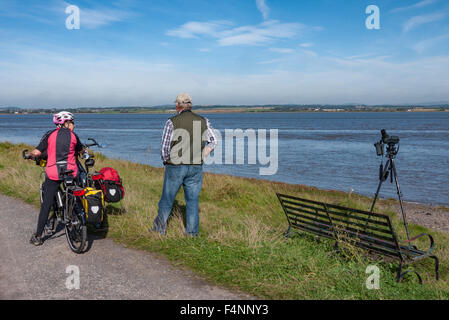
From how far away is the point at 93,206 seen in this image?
5.07 m

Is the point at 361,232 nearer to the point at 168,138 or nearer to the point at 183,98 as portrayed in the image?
the point at 168,138

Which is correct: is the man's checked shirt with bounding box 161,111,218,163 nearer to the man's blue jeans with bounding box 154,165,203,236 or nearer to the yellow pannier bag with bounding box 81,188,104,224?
the man's blue jeans with bounding box 154,165,203,236

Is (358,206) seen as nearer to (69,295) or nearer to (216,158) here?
(69,295)

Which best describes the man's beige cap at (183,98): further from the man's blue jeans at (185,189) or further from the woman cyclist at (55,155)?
the woman cyclist at (55,155)

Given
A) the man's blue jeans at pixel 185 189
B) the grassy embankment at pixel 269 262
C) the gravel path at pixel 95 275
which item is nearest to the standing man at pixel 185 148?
the man's blue jeans at pixel 185 189

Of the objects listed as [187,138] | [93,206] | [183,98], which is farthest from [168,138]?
[93,206]

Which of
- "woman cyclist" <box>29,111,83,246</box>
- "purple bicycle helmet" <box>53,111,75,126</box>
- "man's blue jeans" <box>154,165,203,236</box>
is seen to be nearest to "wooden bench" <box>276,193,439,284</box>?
"man's blue jeans" <box>154,165,203,236</box>

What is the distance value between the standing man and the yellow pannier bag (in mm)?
909

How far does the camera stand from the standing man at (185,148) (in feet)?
17.3

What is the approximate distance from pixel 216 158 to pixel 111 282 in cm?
2409

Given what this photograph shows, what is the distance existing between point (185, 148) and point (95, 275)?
1941 mm

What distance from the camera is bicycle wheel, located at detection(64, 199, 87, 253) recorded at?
5.11m

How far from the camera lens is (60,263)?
4840 mm
